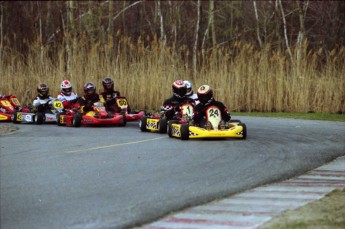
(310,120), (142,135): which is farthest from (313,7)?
(142,135)

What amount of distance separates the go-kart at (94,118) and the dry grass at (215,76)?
4341 millimetres

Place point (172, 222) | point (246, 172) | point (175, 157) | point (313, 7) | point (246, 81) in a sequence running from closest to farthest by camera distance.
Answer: point (172, 222)
point (246, 172)
point (175, 157)
point (246, 81)
point (313, 7)

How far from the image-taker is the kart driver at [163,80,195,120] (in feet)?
56.5

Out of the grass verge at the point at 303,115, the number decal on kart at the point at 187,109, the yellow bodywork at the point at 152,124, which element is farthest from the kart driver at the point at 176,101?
the grass verge at the point at 303,115

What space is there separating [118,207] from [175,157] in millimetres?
4057

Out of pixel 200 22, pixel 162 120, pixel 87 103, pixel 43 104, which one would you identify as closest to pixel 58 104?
pixel 43 104

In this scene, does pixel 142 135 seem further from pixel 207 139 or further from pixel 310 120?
pixel 310 120

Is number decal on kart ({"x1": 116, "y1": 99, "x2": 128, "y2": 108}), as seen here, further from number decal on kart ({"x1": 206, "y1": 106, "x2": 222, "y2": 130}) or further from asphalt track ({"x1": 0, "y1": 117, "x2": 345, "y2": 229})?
number decal on kart ({"x1": 206, "y1": 106, "x2": 222, "y2": 130})

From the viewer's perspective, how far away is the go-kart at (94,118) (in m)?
19.3

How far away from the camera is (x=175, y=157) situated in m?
12.0

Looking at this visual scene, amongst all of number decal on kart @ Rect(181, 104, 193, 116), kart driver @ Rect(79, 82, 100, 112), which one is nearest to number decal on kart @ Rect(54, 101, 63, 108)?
kart driver @ Rect(79, 82, 100, 112)

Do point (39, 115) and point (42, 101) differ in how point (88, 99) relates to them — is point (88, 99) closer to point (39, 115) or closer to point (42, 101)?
point (39, 115)

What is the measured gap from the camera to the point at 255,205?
803 cm

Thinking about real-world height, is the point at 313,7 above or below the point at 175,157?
above
